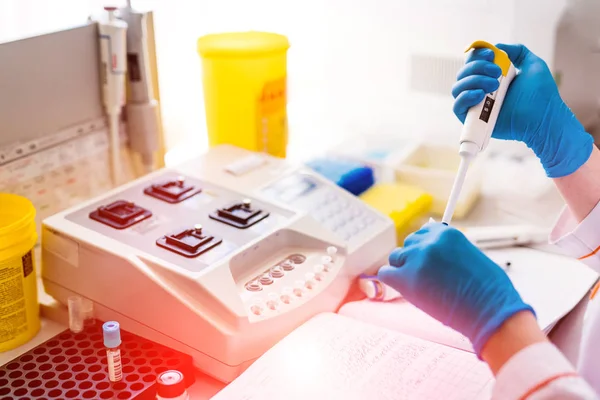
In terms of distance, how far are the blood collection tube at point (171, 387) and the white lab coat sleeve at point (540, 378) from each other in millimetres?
407

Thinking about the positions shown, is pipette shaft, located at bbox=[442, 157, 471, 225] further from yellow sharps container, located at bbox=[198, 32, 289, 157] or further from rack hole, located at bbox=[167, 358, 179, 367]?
yellow sharps container, located at bbox=[198, 32, 289, 157]

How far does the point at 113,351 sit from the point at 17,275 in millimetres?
209

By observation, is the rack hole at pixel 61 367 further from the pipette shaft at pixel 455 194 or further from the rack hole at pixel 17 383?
the pipette shaft at pixel 455 194

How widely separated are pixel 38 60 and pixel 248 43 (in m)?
0.44

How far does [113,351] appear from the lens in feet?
3.24

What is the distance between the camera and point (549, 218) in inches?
60.8

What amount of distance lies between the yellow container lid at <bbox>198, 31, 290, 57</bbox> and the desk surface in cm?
56

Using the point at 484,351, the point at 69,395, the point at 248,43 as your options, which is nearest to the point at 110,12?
the point at 248,43

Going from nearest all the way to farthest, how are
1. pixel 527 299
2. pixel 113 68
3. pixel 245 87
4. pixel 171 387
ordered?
pixel 171 387
pixel 527 299
pixel 113 68
pixel 245 87

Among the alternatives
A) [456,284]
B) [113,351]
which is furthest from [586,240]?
[113,351]

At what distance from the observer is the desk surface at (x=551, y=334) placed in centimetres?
103

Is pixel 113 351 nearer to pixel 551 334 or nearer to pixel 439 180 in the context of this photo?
pixel 551 334

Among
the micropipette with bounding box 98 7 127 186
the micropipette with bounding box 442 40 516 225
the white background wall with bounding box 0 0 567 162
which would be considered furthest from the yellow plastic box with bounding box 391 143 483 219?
the micropipette with bounding box 98 7 127 186

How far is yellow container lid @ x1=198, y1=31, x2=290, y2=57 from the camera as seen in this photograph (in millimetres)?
1470
